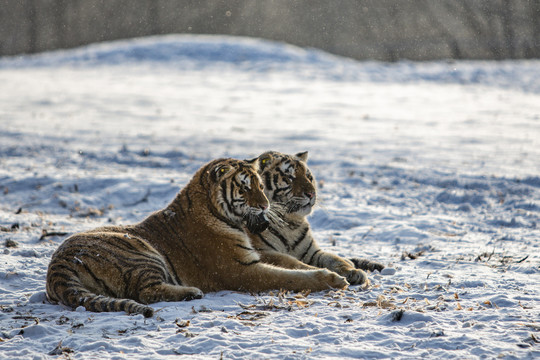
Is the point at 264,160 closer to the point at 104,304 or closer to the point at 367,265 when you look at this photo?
the point at 367,265

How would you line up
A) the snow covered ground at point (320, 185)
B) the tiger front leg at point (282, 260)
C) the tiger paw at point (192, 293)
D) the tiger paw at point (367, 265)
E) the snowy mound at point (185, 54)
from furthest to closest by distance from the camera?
the snowy mound at point (185, 54) < the tiger paw at point (367, 265) < the tiger front leg at point (282, 260) < the tiger paw at point (192, 293) < the snow covered ground at point (320, 185)

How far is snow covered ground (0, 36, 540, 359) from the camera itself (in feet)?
13.5

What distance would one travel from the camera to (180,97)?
76.2ft

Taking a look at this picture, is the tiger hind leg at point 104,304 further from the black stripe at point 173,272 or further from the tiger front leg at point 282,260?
the tiger front leg at point 282,260

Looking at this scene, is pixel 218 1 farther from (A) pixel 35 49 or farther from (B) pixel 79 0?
(A) pixel 35 49

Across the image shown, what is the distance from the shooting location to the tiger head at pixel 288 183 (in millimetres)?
5887

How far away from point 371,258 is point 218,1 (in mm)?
46445

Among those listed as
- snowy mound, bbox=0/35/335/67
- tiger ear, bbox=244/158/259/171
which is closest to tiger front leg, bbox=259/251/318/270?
tiger ear, bbox=244/158/259/171

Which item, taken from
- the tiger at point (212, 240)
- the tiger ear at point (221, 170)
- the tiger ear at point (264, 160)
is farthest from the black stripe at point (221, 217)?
the tiger ear at point (264, 160)

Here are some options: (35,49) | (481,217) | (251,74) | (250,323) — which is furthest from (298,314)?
(35,49)

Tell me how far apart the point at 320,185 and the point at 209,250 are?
5.95 m

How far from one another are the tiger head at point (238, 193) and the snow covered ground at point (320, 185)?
716 millimetres

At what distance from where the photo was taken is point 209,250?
5242 millimetres

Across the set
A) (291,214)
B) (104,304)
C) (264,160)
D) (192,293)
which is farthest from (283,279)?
(104,304)
